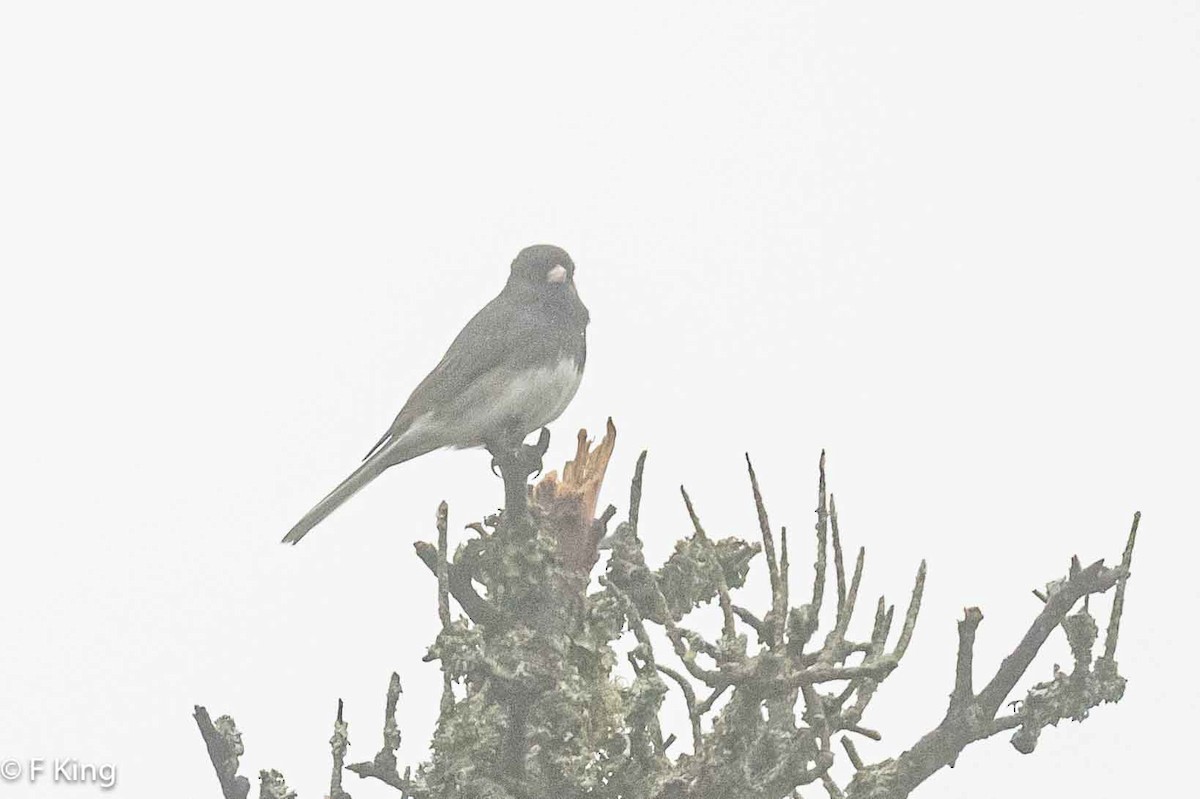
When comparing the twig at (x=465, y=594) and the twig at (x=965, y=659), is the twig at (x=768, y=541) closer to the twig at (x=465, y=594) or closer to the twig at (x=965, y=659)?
the twig at (x=965, y=659)

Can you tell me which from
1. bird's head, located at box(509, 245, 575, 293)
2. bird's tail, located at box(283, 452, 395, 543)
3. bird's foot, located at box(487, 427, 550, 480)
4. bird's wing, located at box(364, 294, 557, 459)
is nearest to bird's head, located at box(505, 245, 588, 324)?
bird's head, located at box(509, 245, 575, 293)

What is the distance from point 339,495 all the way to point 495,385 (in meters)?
0.92

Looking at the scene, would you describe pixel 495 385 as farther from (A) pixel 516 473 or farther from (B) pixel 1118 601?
(B) pixel 1118 601

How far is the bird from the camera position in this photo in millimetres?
7066

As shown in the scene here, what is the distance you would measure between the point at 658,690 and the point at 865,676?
555 mm

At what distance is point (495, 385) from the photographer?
7137mm

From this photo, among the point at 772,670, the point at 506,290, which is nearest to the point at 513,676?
the point at 772,670

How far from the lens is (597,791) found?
4.28 m

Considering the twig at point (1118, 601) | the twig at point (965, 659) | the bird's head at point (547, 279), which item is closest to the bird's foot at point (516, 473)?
the twig at point (965, 659)

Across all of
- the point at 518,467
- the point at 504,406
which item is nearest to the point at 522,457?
the point at 518,467

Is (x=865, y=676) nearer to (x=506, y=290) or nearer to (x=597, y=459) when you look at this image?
(x=597, y=459)

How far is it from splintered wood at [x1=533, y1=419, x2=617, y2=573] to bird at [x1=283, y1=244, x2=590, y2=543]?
6.22 feet

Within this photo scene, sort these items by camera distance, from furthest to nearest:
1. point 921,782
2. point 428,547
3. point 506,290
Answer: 1. point 506,290
2. point 428,547
3. point 921,782

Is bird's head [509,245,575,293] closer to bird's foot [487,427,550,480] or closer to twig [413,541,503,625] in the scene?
bird's foot [487,427,550,480]
